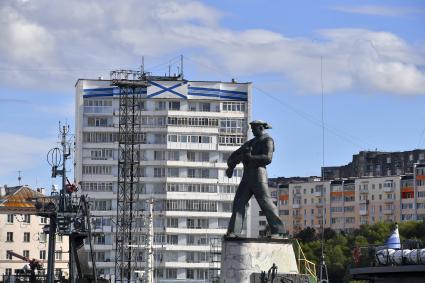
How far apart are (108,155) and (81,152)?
121 inches

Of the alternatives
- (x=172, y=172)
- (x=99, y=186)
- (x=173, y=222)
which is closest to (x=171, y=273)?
(x=173, y=222)

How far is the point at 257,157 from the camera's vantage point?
1544 inches

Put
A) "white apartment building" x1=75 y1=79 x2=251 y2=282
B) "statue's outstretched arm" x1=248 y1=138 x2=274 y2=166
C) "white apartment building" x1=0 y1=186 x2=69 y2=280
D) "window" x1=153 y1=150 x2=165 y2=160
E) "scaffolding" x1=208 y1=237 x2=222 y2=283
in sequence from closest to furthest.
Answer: "statue's outstretched arm" x1=248 y1=138 x2=274 y2=166 → "scaffolding" x1=208 y1=237 x2=222 y2=283 → "white apartment building" x1=0 y1=186 x2=69 y2=280 → "white apartment building" x1=75 y1=79 x2=251 y2=282 → "window" x1=153 y1=150 x2=165 y2=160

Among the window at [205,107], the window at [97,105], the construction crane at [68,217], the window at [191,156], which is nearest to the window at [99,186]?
the window at [97,105]

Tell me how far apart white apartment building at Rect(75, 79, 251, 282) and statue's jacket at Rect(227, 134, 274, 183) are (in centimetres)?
10251

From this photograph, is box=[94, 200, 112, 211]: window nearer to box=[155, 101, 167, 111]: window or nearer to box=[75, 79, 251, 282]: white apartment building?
box=[75, 79, 251, 282]: white apartment building

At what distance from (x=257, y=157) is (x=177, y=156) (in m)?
106

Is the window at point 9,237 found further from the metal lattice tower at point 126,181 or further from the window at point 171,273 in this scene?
the window at point 171,273

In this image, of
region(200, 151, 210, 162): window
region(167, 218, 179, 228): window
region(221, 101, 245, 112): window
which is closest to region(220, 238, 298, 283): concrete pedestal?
region(167, 218, 179, 228): window

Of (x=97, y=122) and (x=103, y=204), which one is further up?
(x=97, y=122)

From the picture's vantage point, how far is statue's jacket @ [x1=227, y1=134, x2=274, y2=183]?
129 ft

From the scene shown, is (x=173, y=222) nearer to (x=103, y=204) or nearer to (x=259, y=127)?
(x=103, y=204)

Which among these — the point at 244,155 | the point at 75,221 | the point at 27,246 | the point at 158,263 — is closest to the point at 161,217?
the point at 158,263

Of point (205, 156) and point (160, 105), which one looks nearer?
point (205, 156)
